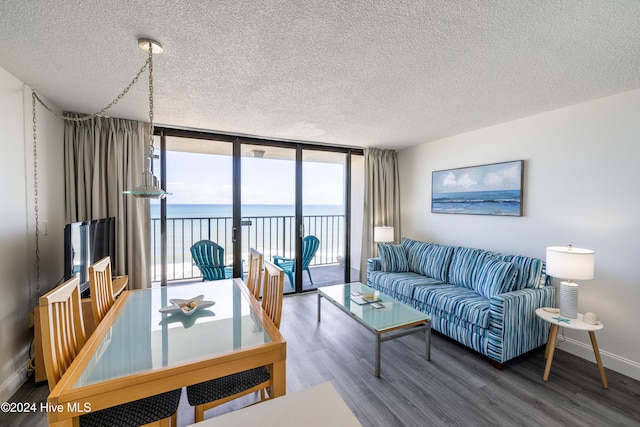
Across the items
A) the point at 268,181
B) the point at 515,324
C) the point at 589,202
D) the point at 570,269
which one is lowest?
the point at 515,324

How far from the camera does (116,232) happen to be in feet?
10.4

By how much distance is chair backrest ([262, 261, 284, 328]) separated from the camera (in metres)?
1.78

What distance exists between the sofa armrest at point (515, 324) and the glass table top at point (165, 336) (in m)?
2.05

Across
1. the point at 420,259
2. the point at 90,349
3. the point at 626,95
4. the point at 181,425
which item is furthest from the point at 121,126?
the point at 626,95

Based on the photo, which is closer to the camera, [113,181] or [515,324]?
[515,324]

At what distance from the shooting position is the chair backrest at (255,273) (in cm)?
234

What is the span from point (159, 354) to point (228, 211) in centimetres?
292

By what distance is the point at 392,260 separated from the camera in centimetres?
396

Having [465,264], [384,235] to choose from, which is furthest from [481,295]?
[384,235]

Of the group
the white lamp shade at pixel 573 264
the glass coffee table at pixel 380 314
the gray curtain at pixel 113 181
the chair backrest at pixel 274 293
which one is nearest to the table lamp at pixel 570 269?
the white lamp shade at pixel 573 264

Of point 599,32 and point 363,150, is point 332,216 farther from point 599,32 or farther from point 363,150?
point 599,32

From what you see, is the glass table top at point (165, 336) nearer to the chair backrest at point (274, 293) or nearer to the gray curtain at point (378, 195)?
the chair backrest at point (274, 293)

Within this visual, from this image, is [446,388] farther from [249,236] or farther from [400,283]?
[249,236]

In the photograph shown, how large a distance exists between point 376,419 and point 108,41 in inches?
117
